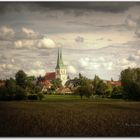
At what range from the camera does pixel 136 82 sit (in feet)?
36.1

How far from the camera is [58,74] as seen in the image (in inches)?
→ 433

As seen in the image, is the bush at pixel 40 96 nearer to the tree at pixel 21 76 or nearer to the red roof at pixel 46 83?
the red roof at pixel 46 83

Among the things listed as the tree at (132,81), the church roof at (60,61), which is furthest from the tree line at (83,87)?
the church roof at (60,61)

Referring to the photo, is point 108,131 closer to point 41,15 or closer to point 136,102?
point 136,102

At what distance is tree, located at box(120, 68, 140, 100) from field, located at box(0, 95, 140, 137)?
0.33 ft

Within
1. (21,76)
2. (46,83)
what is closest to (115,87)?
(46,83)

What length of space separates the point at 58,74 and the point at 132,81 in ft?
3.15

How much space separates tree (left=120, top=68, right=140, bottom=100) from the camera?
11.0 m

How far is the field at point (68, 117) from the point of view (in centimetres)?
1095

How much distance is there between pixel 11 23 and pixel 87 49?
1038 mm

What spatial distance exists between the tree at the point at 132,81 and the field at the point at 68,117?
10 centimetres

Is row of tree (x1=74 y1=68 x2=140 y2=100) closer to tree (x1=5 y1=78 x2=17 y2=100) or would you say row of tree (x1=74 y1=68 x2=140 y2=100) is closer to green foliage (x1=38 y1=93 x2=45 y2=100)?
green foliage (x1=38 y1=93 x2=45 y2=100)

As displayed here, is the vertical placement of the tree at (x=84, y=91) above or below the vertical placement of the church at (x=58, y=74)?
below

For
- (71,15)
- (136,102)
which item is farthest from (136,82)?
(71,15)
